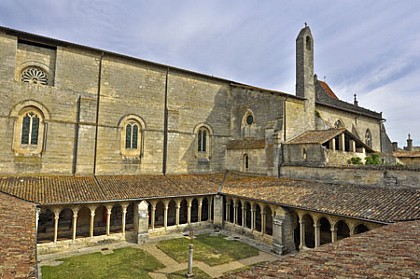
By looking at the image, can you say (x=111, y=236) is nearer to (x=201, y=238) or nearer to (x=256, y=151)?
(x=201, y=238)

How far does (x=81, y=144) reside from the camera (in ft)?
55.2

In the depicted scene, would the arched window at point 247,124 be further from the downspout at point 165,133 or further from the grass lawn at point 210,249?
the grass lawn at point 210,249

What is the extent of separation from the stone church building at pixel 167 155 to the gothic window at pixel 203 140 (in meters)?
0.09

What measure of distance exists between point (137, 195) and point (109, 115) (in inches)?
250

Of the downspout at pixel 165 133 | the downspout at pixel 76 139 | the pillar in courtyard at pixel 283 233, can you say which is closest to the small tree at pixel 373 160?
the pillar in courtyard at pixel 283 233

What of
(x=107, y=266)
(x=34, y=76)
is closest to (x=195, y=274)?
(x=107, y=266)

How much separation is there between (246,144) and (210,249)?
9593mm

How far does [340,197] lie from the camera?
41.4 ft

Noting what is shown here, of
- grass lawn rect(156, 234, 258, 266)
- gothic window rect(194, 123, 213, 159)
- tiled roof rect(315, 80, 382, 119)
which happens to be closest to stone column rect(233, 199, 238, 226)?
grass lawn rect(156, 234, 258, 266)

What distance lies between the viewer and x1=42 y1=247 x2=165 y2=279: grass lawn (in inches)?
435

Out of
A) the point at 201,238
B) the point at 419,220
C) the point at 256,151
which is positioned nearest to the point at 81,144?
the point at 201,238

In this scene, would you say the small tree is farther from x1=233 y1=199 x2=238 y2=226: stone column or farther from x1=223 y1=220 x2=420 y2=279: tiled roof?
x1=223 y1=220 x2=420 y2=279: tiled roof

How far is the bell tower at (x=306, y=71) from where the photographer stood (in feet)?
67.4

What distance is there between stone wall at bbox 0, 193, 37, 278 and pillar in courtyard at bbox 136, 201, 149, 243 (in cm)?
545
